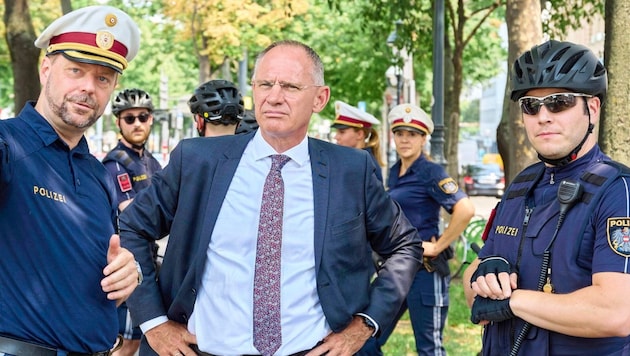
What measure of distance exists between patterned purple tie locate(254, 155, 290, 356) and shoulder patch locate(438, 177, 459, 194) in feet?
12.0

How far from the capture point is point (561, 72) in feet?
11.6

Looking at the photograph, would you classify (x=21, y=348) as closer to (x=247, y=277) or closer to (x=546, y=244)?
(x=247, y=277)

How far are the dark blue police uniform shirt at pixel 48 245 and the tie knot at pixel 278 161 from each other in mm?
773

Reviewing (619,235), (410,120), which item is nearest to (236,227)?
(619,235)

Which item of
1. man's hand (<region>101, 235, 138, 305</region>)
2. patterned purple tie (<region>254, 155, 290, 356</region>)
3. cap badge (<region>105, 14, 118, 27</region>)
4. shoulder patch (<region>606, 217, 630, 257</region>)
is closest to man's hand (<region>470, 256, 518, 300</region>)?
shoulder patch (<region>606, 217, 630, 257</region>)

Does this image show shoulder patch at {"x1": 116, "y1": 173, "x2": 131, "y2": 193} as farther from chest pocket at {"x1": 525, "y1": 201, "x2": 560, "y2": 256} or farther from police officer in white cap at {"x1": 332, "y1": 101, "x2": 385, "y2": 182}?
chest pocket at {"x1": 525, "y1": 201, "x2": 560, "y2": 256}

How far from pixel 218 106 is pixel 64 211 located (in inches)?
112

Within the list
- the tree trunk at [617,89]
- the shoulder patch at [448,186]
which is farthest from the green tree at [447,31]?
the tree trunk at [617,89]

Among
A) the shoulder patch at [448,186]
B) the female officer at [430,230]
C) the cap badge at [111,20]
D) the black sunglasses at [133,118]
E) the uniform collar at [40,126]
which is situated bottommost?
the female officer at [430,230]

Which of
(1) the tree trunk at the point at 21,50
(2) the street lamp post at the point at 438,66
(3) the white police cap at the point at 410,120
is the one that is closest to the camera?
(3) the white police cap at the point at 410,120

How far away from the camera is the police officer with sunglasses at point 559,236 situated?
309 centimetres

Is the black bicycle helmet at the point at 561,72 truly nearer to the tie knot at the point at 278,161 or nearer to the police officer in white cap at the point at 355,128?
the tie knot at the point at 278,161

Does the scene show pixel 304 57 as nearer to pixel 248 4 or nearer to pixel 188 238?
pixel 188 238

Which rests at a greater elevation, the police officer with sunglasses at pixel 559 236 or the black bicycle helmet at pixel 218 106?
the black bicycle helmet at pixel 218 106
